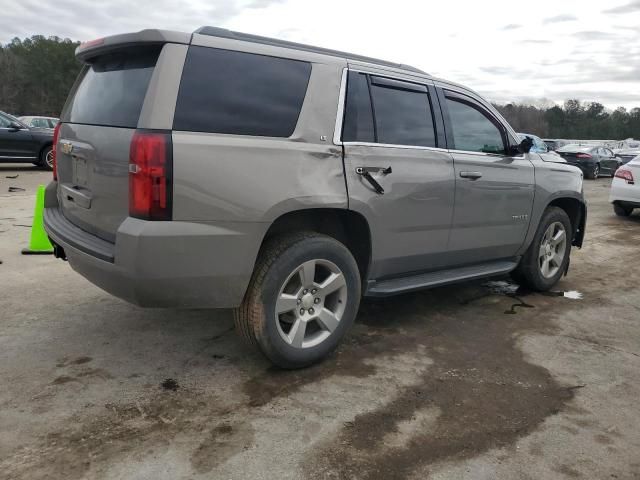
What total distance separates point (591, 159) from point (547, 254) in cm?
1908

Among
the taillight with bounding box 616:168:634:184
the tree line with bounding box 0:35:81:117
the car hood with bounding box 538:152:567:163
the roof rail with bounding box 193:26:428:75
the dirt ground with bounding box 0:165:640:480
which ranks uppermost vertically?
the tree line with bounding box 0:35:81:117

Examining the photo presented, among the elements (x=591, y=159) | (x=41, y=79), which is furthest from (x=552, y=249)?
(x=41, y=79)

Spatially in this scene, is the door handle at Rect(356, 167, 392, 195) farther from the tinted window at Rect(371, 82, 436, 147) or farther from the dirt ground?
the dirt ground

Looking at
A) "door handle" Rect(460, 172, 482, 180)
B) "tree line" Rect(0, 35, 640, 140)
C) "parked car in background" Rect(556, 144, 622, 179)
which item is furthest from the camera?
"tree line" Rect(0, 35, 640, 140)

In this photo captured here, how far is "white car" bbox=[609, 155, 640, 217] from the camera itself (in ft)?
34.3

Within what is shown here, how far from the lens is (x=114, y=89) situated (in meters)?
3.31

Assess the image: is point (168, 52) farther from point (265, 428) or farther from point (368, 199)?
point (265, 428)

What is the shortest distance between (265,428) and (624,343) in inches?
116

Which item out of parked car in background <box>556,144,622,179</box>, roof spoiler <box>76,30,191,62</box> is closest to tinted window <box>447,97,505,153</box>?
roof spoiler <box>76,30,191,62</box>

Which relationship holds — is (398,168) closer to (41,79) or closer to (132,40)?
(132,40)

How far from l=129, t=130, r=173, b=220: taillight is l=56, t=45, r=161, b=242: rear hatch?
0.43 ft

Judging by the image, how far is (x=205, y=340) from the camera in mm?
3951

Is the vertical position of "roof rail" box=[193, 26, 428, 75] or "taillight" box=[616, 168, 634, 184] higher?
"roof rail" box=[193, 26, 428, 75]

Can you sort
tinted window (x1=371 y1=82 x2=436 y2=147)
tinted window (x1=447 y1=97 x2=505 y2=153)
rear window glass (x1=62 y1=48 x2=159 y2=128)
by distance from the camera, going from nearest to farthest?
rear window glass (x1=62 y1=48 x2=159 y2=128)
tinted window (x1=371 y1=82 x2=436 y2=147)
tinted window (x1=447 y1=97 x2=505 y2=153)
